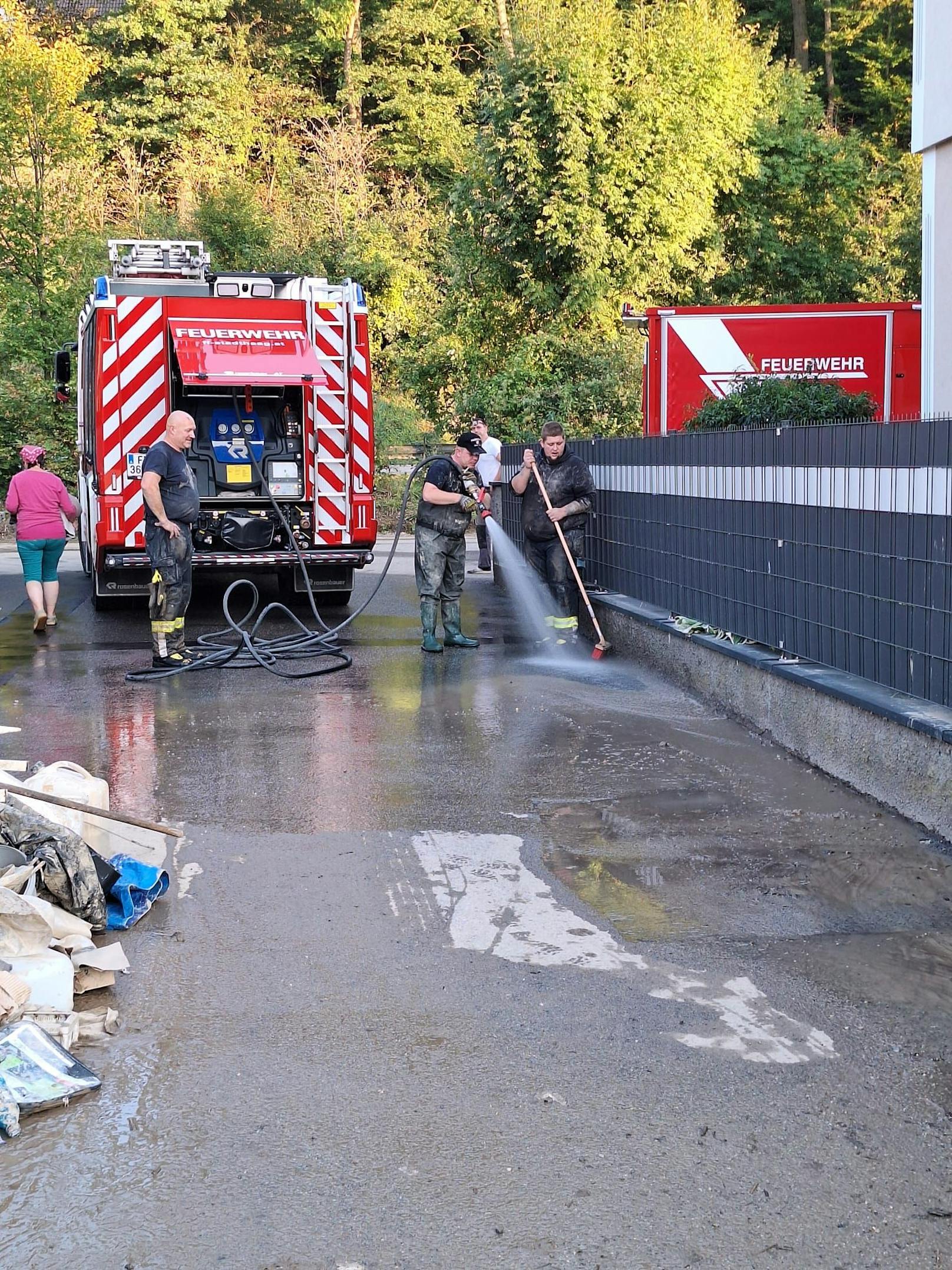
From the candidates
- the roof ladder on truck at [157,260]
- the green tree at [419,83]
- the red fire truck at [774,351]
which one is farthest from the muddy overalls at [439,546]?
the green tree at [419,83]

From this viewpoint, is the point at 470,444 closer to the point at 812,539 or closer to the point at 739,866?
the point at 812,539

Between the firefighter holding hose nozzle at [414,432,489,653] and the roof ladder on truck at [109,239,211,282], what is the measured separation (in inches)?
189

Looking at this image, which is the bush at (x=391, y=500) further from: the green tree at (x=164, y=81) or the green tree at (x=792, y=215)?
the green tree at (x=164, y=81)

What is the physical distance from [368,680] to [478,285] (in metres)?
17.9

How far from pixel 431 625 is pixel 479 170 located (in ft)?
53.6

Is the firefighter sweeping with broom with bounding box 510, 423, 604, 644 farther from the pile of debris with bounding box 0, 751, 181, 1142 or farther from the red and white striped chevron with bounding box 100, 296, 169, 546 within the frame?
the pile of debris with bounding box 0, 751, 181, 1142

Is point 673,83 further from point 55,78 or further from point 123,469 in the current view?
point 123,469

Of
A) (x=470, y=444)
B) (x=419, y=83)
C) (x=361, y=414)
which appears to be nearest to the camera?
(x=470, y=444)

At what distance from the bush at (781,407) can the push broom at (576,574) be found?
1.56 m

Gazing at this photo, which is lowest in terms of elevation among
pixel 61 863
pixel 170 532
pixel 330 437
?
pixel 61 863

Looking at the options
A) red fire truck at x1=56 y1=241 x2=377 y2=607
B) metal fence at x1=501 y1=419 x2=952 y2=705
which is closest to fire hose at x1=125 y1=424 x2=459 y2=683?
red fire truck at x1=56 y1=241 x2=377 y2=607

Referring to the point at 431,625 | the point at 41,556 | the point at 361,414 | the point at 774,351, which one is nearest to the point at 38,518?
the point at 41,556

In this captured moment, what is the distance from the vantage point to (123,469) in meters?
13.0

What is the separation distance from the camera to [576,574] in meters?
11.4
